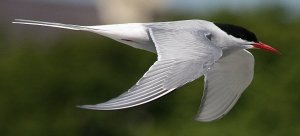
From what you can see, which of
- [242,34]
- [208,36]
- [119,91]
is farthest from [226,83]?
[119,91]

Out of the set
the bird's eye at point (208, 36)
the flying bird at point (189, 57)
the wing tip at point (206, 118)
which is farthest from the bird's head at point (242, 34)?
the wing tip at point (206, 118)

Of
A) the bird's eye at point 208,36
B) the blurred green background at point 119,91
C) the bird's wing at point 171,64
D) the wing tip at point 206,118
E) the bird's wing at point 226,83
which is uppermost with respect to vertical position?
the bird's wing at point 171,64

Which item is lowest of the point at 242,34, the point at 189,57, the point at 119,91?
the point at 119,91

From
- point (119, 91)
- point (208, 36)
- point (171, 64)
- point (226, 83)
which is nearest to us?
point (171, 64)

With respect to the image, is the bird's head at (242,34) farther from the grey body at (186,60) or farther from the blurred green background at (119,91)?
the blurred green background at (119,91)

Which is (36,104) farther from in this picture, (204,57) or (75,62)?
(204,57)

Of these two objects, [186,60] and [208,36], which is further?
[208,36]

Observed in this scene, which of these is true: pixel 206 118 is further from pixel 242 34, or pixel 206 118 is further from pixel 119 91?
pixel 119 91
